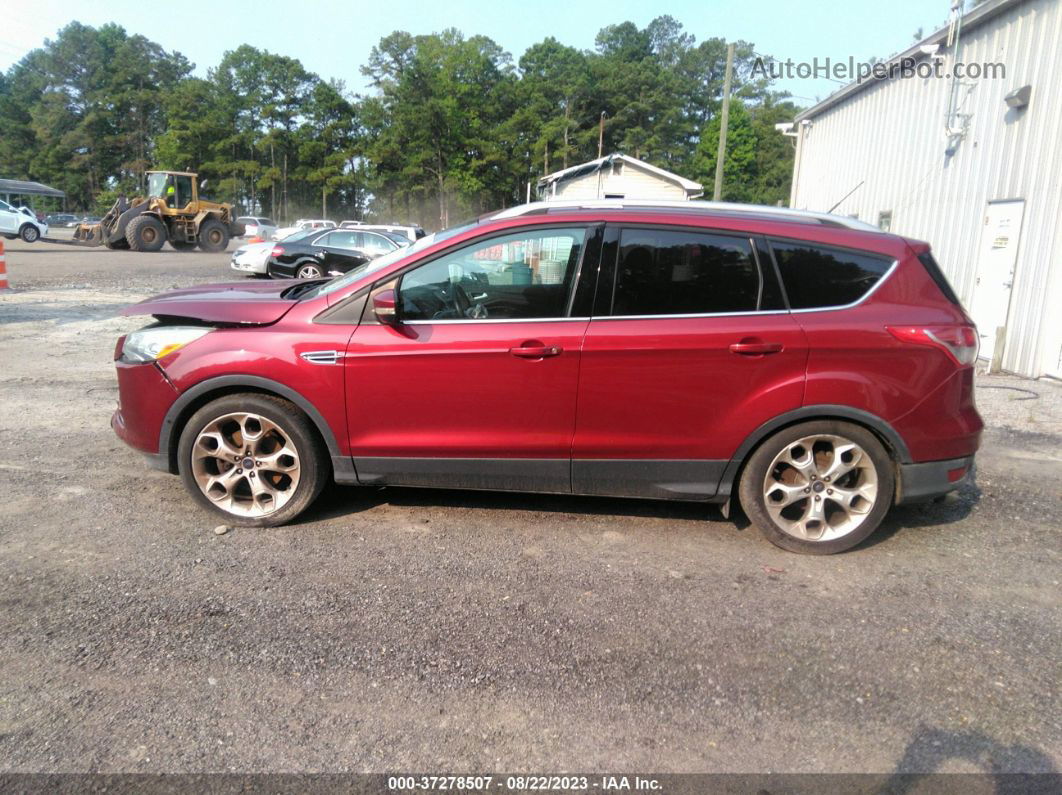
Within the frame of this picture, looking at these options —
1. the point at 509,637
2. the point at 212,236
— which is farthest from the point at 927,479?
the point at 212,236

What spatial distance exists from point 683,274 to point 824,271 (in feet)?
2.37

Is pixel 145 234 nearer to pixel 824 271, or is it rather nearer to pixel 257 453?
pixel 257 453

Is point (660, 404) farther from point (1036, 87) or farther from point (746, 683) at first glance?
point (1036, 87)

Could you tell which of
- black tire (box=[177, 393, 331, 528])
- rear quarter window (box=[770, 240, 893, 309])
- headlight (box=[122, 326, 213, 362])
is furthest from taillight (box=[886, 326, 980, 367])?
headlight (box=[122, 326, 213, 362])

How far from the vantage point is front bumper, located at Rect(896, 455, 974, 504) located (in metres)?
3.89

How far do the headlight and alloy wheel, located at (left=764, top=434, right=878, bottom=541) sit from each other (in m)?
3.15

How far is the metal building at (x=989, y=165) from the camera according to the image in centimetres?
875

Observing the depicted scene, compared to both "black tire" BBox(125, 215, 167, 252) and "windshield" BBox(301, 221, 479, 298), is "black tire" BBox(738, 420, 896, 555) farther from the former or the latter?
"black tire" BBox(125, 215, 167, 252)

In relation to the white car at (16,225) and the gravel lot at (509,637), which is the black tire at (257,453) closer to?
the gravel lot at (509,637)

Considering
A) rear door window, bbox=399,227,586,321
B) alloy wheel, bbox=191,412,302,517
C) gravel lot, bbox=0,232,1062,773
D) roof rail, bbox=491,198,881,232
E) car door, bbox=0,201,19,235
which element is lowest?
gravel lot, bbox=0,232,1062,773

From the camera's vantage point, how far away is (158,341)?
13.5 feet

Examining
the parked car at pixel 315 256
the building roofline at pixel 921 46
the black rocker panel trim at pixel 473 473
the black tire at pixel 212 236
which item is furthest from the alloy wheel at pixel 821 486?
the black tire at pixel 212 236

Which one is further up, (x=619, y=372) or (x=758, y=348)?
(x=758, y=348)

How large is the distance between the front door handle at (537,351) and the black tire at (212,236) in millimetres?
30515
